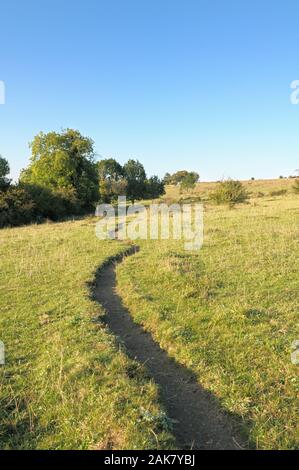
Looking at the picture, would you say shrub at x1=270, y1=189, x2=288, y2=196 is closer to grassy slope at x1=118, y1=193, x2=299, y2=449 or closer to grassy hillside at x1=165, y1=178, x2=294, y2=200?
grassy hillside at x1=165, y1=178, x2=294, y2=200

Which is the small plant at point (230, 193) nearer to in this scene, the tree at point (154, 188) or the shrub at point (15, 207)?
the shrub at point (15, 207)

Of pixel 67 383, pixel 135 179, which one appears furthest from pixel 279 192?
pixel 67 383

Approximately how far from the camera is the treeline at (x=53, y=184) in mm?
41494

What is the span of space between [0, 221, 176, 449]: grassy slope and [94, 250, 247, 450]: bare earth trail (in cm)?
37

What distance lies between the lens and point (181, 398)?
6.58 meters

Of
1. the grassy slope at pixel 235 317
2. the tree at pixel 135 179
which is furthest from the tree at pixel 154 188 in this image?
the grassy slope at pixel 235 317

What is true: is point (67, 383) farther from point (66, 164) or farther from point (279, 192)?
point (279, 192)

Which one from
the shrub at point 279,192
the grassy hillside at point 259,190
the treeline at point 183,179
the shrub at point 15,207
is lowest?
the shrub at point 15,207

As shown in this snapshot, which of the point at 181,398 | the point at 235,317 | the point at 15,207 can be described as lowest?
the point at 181,398

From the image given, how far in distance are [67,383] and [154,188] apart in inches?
3260

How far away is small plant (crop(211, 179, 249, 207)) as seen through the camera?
129 feet

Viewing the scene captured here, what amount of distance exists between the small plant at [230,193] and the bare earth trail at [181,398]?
103 feet

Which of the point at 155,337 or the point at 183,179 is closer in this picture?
the point at 155,337

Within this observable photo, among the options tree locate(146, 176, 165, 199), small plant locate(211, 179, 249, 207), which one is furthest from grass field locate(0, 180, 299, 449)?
tree locate(146, 176, 165, 199)
